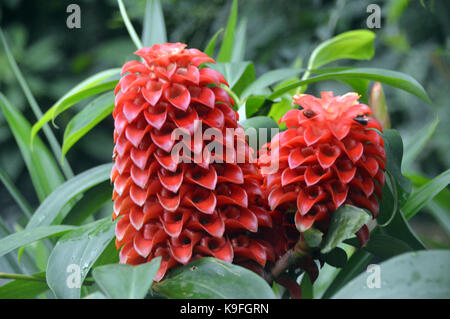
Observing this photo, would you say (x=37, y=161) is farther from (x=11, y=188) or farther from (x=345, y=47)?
(x=345, y=47)

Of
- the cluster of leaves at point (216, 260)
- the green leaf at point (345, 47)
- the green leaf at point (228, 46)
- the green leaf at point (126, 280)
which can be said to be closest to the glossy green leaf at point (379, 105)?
the cluster of leaves at point (216, 260)

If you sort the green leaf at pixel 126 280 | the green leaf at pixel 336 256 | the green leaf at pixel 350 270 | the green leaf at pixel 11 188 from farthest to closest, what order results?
the green leaf at pixel 11 188 → the green leaf at pixel 350 270 → the green leaf at pixel 336 256 → the green leaf at pixel 126 280

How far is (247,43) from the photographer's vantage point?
5.31ft

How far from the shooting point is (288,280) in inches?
12.9

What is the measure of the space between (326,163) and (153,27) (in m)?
0.45

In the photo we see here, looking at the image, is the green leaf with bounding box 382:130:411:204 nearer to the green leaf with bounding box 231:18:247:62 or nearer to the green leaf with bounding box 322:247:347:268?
the green leaf with bounding box 322:247:347:268

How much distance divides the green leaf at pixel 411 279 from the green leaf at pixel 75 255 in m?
0.18

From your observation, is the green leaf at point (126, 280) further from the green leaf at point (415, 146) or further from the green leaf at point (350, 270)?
the green leaf at point (415, 146)

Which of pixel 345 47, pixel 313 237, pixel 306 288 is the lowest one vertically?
pixel 306 288

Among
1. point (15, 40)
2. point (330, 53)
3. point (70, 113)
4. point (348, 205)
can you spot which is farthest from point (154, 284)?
point (15, 40)

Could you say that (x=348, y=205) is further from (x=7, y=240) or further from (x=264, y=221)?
(x=7, y=240)

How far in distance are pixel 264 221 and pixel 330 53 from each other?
1.24 ft

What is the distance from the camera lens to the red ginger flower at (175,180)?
0.29m

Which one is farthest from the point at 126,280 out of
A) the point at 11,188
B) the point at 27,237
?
the point at 11,188
